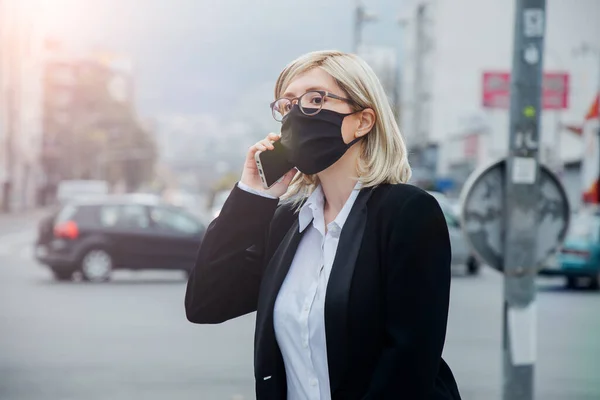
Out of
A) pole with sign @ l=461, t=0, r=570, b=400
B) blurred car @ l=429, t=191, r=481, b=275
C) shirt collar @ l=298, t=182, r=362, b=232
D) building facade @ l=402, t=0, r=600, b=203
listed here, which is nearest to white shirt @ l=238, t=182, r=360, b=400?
shirt collar @ l=298, t=182, r=362, b=232

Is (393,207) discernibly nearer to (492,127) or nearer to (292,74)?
(292,74)

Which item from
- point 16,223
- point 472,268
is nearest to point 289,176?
point 472,268

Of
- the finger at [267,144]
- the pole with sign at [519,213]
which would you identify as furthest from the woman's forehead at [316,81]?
the pole with sign at [519,213]

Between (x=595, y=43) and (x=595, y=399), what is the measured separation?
48.9 m

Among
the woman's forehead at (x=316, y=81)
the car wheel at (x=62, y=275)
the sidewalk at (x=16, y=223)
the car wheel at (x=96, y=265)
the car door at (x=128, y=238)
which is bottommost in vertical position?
the sidewalk at (x=16, y=223)

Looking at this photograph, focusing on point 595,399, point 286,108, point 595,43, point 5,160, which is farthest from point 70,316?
point 5,160

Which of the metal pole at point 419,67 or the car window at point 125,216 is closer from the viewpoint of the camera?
the car window at point 125,216

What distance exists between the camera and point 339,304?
2.54 m

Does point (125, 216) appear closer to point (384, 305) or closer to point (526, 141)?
point (526, 141)

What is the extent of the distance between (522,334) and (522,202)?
28.8 inches

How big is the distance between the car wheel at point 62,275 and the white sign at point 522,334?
14.2 m

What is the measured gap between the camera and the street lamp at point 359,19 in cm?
3086

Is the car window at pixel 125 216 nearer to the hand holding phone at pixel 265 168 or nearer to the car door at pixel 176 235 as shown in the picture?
the car door at pixel 176 235

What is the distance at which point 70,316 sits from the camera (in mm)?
13227
